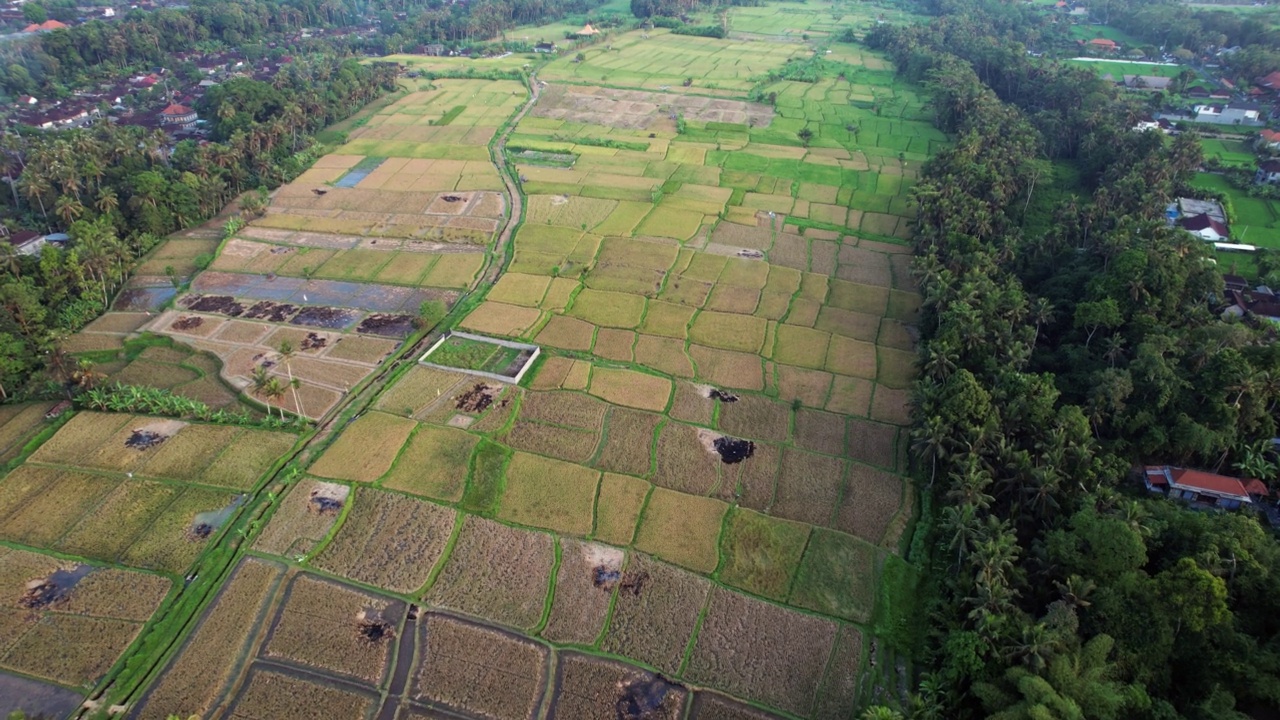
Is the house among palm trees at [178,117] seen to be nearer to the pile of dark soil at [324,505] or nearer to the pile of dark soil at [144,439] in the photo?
the pile of dark soil at [144,439]

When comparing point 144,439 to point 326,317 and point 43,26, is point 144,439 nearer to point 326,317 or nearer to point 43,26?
point 326,317

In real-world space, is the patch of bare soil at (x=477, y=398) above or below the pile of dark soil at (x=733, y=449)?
above

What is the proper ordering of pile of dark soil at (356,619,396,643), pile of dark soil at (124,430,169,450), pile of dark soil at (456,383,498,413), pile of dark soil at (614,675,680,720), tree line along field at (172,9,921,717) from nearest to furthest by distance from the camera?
1. pile of dark soil at (614,675,680,720)
2. tree line along field at (172,9,921,717)
3. pile of dark soil at (356,619,396,643)
4. pile of dark soil at (124,430,169,450)
5. pile of dark soil at (456,383,498,413)

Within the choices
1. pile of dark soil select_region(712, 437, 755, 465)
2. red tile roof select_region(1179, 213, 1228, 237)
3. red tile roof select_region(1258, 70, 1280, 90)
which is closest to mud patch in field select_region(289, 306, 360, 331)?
pile of dark soil select_region(712, 437, 755, 465)

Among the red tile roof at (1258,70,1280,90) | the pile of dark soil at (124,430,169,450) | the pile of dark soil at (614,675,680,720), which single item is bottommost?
the pile of dark soil at (614,675,680,720)

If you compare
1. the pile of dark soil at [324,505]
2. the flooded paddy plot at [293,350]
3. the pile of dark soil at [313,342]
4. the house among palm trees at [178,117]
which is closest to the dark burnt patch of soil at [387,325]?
the flooded paddy plot at [293,350]

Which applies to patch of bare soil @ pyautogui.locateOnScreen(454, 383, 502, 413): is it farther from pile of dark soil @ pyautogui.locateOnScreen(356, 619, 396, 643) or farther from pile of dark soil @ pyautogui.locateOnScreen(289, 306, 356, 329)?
pile of dark soil @ pyautogui.locateOnScreen(356, 619, 396, 643)
